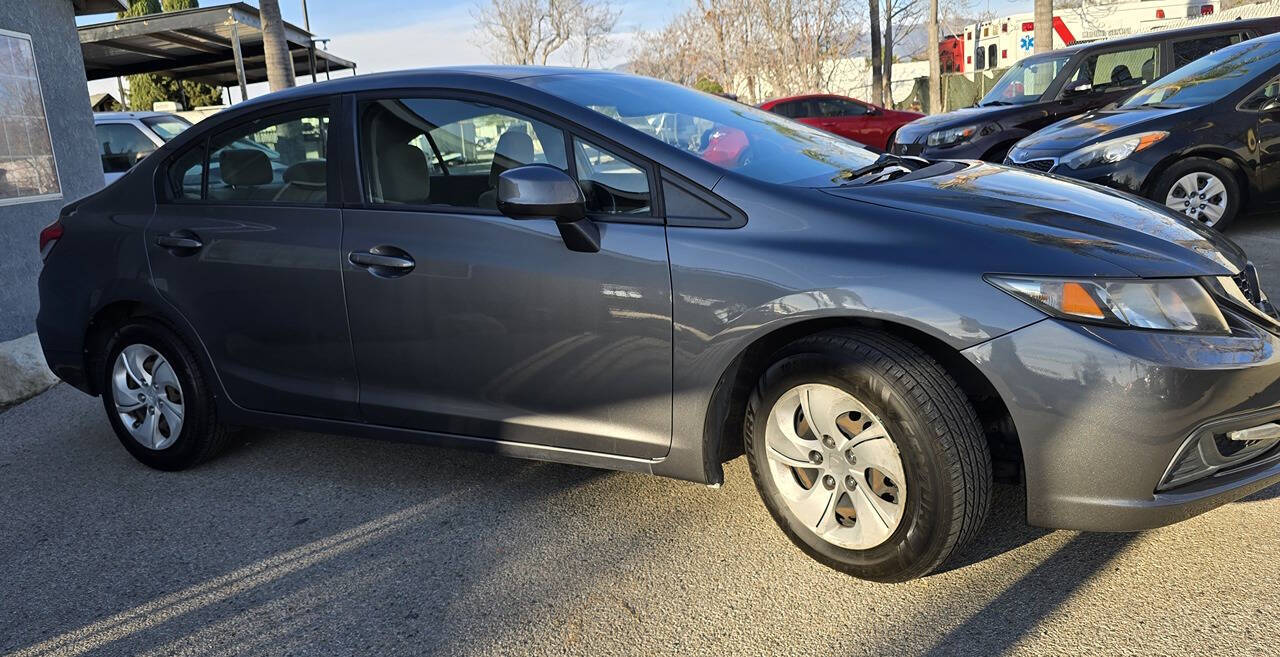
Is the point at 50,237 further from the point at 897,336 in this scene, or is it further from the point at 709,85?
the point at 709,85

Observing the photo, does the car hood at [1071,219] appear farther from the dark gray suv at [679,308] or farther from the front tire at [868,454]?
the front tire at [868,454]

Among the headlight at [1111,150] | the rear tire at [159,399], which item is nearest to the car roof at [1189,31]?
the headlight at [1111,150]

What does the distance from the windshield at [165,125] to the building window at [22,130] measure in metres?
3.30

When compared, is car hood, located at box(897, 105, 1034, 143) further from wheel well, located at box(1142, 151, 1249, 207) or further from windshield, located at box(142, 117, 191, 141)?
windshield, located at box(142, 117, 191, 141)

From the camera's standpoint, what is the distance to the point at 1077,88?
379 inches

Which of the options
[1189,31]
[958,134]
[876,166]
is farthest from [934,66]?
[876,166]

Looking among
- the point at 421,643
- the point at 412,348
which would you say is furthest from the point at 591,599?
the point at 412,348

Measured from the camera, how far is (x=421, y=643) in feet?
8.59

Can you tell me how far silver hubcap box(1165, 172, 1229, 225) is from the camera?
691 centimetres

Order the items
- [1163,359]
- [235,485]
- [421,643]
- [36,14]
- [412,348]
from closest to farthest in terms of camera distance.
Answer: [1163,359] < [421,643] < [412,348] < [235,485] < [36,14]

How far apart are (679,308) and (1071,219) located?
115 cm

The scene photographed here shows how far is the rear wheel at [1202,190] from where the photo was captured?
22.5ft

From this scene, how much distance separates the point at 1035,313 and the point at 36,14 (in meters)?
8.03

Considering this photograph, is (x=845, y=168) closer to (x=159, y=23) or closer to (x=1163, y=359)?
(x=1163, y=359)
